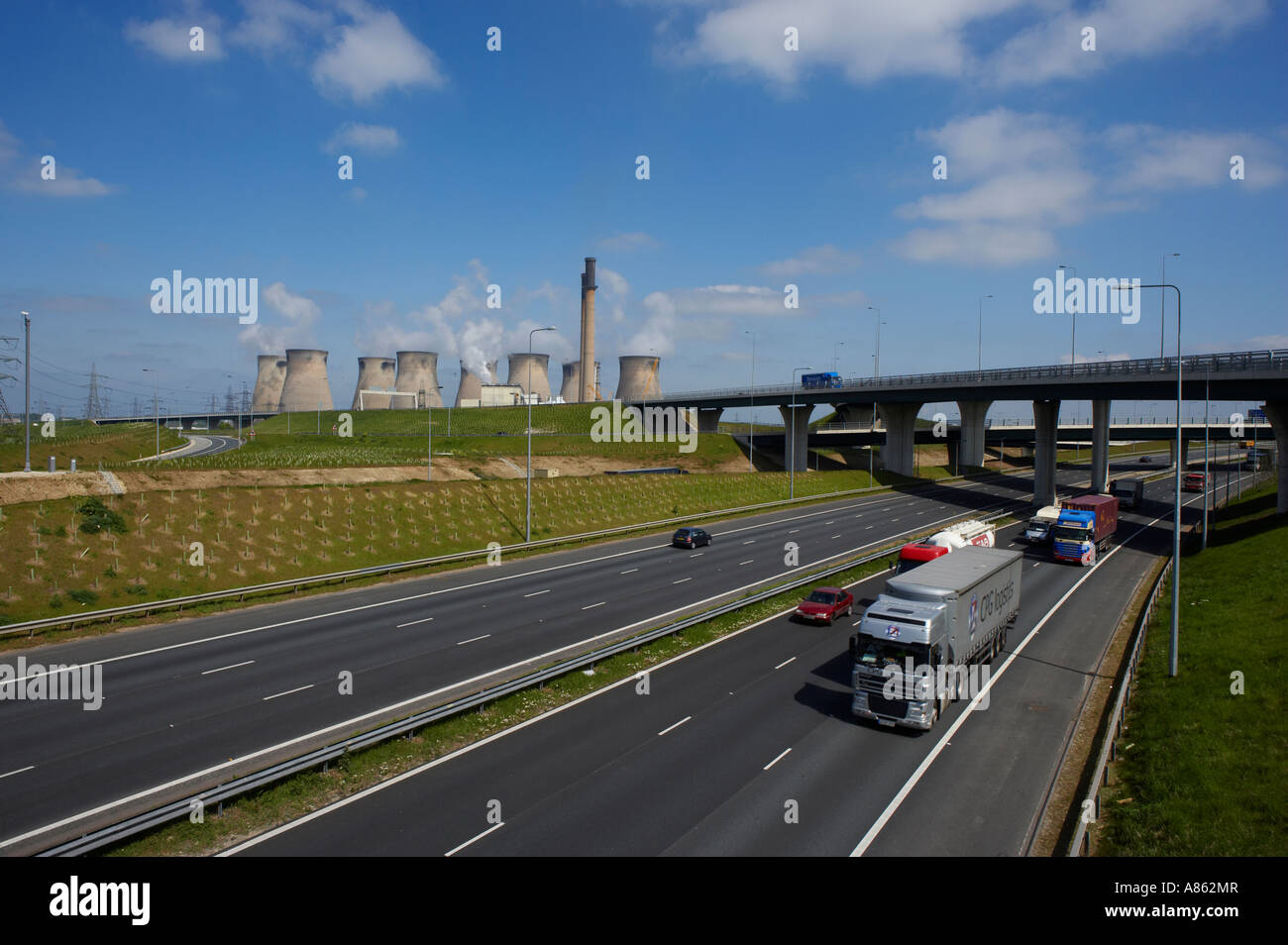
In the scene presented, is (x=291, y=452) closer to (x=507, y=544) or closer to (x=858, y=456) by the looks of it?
(x=507, y=544)

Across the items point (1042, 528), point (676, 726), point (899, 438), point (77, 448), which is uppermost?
point (899, 438)

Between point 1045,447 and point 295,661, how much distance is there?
65264mm

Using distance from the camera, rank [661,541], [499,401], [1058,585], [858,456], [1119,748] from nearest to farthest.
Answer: [1119,748], [1058,585], [661,541], [858,456], [499,401]

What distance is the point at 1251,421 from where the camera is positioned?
87.1 meters

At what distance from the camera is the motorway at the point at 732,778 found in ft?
40.9

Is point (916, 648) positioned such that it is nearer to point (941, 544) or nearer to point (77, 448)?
point (941, 544)

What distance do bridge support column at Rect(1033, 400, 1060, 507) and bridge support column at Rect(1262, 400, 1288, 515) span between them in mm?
19714

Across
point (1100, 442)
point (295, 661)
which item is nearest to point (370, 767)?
point (295, 661)

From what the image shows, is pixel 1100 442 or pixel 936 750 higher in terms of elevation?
pixel 1100 442

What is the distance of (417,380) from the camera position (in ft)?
450

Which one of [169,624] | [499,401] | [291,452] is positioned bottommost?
[169,624]

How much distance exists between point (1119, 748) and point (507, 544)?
33032 millimetres

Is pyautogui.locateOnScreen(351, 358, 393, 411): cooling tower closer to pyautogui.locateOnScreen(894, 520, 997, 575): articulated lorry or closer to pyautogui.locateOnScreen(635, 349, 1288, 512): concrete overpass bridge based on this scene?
pyautogui.locateOnScreen(635, 349, 1288, 512): concrete overpass bridge

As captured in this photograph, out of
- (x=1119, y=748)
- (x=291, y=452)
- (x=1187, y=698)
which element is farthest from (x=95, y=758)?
(x=291, y=452)
